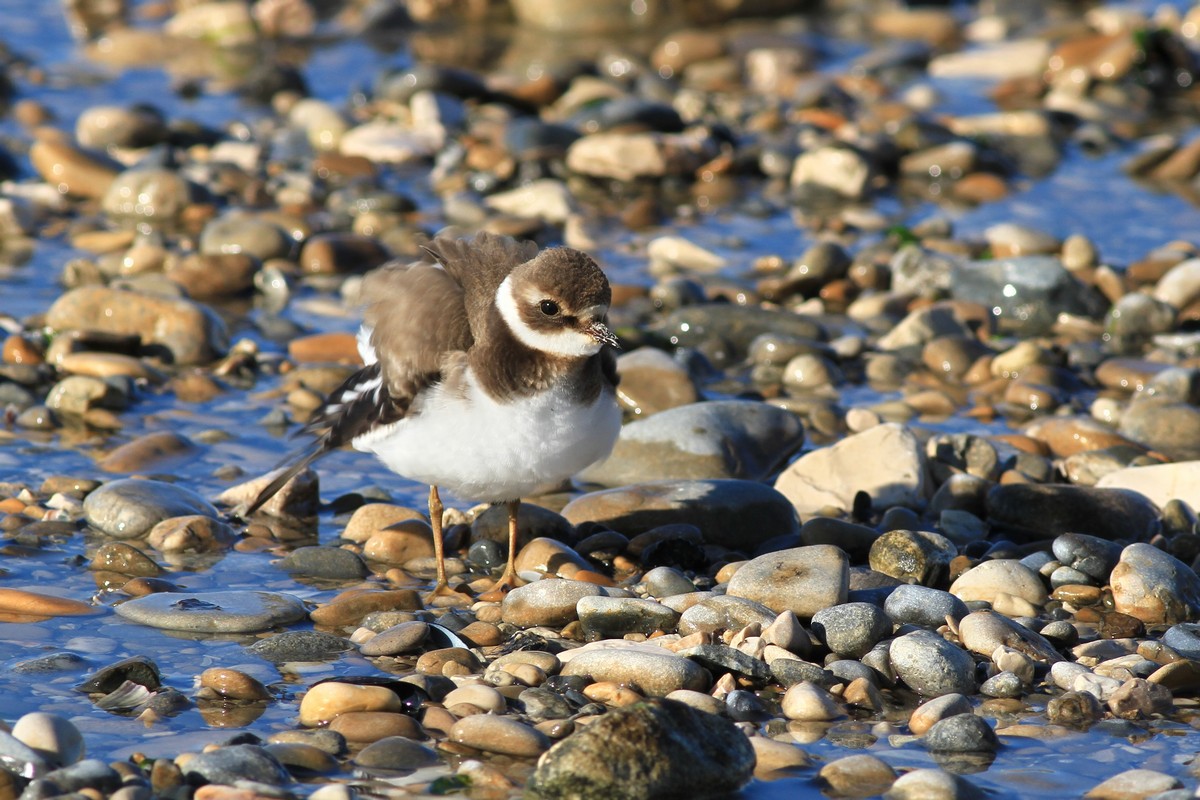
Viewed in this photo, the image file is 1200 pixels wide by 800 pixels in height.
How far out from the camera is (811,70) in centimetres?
1714

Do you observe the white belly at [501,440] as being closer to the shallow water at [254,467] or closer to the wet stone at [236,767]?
the shallow water at [254,467]

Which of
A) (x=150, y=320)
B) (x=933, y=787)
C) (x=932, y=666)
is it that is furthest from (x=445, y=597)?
(x=150, y=320)

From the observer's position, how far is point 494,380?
20.5 feet

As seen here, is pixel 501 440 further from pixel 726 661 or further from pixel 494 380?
pixel 726 661

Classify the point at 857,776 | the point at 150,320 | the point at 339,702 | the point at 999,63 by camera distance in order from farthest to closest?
1. the point at 999,63
2. the point at 150,320
3. the point at 339,702
4. the point at 857,776

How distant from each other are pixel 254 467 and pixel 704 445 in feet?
8.24

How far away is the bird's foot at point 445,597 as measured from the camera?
6582mm

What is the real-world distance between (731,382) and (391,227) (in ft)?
12.6

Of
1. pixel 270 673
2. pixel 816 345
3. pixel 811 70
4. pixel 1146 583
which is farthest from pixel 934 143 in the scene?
pixel 270 673

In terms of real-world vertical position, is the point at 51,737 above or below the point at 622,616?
above

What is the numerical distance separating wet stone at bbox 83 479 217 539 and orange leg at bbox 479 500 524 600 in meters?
1.62

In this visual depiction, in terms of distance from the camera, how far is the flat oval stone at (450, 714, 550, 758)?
198 inches

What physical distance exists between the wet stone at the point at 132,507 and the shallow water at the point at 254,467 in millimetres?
175

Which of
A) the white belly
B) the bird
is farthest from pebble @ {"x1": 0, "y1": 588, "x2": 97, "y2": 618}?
the white belly
